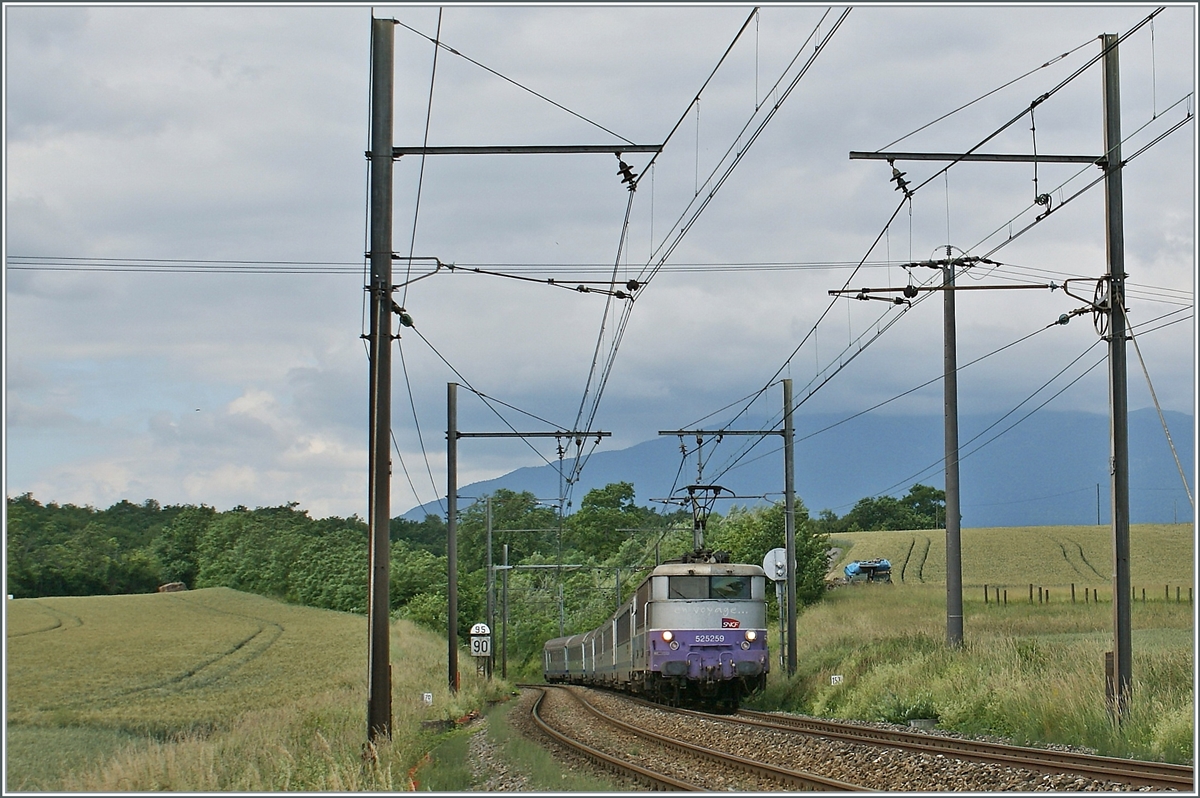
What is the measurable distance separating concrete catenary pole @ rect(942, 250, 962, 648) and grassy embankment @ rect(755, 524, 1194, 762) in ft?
2.28

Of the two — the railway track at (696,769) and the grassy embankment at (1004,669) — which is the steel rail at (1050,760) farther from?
the railway track at (696,769)

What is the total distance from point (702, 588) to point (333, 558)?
54.6 metres

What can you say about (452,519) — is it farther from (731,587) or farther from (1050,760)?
(1050,760)

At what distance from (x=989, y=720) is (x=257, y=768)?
38.9 ft

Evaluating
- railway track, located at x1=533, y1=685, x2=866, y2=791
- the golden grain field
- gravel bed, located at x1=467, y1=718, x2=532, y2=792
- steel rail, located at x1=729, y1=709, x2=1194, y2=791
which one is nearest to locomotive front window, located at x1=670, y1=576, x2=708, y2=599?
gravel bed, located at x1=467, y1=718, x2=532, y2=792

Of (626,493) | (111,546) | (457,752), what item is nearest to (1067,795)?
(457,752)

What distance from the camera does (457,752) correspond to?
20.4 metres

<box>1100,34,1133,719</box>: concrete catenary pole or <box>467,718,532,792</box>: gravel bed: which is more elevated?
<box>1100,34,1133,719</box>: concrete catenary pole

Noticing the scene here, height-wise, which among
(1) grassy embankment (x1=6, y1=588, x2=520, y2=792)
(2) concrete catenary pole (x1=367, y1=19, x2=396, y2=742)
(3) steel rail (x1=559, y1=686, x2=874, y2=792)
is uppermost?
(2) concrete catenary pole (x1=367, y1=19, x2=396, y2=742)

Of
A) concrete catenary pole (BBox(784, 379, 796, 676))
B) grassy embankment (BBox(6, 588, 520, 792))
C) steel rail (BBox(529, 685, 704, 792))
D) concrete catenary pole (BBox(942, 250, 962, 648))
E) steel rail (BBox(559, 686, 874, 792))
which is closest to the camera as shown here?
steel rail (BBox(559, 686, 874, 792))

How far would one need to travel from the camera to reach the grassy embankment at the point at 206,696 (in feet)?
46.4

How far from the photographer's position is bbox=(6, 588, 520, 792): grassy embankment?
1414cm

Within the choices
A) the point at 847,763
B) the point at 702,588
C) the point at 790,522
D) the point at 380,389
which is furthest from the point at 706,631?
the point at 380,389

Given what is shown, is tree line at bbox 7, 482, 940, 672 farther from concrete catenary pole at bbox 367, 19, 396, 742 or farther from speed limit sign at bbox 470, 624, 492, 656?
concrete catenary pole at bbox 367, 19, 396, 742
